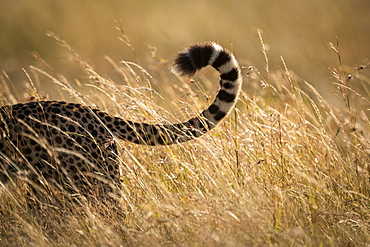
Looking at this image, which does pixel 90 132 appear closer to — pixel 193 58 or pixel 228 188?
pixel 193 58

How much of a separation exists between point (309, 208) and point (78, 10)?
12093 millimetres

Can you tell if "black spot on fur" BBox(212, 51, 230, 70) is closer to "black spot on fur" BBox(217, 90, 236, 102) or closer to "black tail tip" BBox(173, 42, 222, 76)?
"black tail tip" BBox(173, 42, 222, 76)

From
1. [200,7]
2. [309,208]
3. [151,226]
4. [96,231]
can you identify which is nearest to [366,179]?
[309,208]

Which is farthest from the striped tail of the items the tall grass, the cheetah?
the tall grass

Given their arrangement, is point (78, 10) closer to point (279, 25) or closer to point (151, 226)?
point (279, 25)

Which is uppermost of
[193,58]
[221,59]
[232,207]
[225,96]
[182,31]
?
[182,31]

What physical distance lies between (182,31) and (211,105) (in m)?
8.59

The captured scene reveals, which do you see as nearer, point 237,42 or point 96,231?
point 96,231

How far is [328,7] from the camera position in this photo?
11438mm

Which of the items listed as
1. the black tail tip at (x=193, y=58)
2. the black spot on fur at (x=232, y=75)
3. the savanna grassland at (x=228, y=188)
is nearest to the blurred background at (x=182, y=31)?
the savanna grassland at (x=228, y=188)

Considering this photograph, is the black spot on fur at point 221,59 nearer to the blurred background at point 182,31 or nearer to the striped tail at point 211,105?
the striped tail at point 211,105

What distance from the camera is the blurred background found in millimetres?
9445

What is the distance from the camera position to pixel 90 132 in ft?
12.7

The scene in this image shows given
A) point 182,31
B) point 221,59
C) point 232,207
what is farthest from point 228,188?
point 182,31
